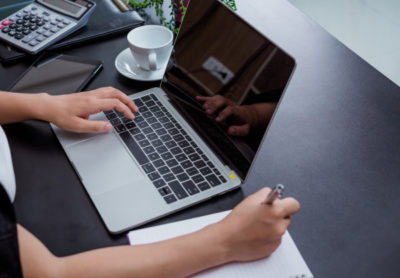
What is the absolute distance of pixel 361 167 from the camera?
723mm

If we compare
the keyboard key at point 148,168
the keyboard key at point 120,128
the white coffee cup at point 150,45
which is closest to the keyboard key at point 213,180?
the keyboard key at point 148,168

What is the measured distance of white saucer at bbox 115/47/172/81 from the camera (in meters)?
0.87

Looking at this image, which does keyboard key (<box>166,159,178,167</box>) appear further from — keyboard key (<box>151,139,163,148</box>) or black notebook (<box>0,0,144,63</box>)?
black notebook (<box>0,0,144,63</box>)

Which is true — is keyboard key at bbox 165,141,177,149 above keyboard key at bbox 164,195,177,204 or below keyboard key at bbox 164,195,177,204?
above

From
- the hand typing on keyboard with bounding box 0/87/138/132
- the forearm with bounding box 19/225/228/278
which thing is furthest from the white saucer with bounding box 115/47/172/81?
the forearm with bounding box 19/225/228/278

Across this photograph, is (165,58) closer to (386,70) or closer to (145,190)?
(145,190)

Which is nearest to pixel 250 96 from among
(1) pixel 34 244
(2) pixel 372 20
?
(1) pixel 34 244

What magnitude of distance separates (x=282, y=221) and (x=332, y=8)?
95.1 inches

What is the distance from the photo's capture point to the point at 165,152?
72cm

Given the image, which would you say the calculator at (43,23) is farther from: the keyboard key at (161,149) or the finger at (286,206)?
the finger at (286,206)

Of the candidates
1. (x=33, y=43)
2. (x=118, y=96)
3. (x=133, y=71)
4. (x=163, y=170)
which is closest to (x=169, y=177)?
(x=163, y=170)

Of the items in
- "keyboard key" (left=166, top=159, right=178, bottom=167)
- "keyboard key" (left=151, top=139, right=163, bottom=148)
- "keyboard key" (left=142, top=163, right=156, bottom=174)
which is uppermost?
"keyboard key" (left=166, top=159, right=178, bottom=167)

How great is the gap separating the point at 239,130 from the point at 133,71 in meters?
0.36

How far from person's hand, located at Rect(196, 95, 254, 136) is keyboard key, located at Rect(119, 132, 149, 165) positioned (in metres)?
0.15
